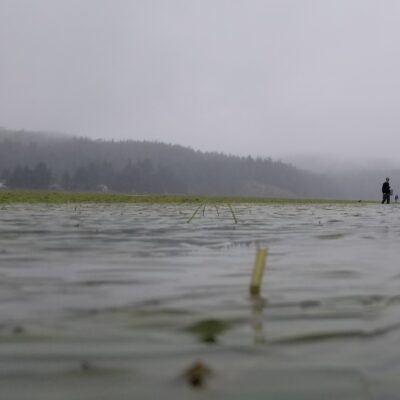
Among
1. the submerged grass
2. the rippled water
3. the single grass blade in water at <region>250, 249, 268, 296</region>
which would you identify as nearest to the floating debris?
the rippled water

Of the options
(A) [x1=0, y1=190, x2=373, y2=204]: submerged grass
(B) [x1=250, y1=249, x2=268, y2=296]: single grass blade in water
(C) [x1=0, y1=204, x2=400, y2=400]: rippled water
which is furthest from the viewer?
(A) [x1=0, y1=190, x2=373, y2=204]: submerged grass

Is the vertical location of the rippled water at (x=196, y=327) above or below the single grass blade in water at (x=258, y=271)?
below

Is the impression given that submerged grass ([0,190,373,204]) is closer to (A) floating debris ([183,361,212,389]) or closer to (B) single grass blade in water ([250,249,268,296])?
(B) single grass blade in water ([250,249,268,296])

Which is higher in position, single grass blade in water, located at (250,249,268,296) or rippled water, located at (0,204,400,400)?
single grass blade in water, located at (250,249,268,296)

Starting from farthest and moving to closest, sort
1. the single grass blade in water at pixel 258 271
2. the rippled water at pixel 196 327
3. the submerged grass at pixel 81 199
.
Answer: the submerged grass at pixel 81 199, the single grass blade in water at pixel 258 271, the rippled water at pixel 196 327

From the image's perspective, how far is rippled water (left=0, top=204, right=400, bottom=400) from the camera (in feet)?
6.65

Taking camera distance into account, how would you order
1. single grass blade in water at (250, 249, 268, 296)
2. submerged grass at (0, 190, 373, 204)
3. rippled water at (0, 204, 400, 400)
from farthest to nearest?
1. submerged grass at (0, 190, 373, 204)
2. single grass blade in water at (250, 249, 268, 296)
3. rippled water at (0, 204, 400, 400)

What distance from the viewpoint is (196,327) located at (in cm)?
283

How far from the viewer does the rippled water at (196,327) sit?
2027 mm

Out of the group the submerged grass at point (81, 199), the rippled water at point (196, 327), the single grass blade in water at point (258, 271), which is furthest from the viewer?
the submerged grass at point (81, 199)

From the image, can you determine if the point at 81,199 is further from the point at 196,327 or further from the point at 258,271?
the point at 196,327

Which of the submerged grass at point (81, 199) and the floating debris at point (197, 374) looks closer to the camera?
the floating debris at point (197, 374)

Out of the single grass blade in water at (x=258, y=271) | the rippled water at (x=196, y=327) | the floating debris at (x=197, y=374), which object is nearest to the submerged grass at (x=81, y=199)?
the rippled water at (x=196, y=327)

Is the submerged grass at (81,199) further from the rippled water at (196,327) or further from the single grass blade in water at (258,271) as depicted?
the single grass blade in water at (258,271)
